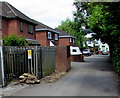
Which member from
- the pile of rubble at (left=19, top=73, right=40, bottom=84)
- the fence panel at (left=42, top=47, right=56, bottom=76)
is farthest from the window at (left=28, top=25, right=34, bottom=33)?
the pile of rubble at (left=19, top=73, right=40, bottom=84)

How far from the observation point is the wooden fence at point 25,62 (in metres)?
7.30

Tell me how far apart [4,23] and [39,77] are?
35.7 feet

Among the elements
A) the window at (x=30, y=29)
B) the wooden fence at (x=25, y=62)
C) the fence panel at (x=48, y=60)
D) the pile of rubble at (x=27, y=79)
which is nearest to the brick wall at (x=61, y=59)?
the fence panel at (x=48, y=60)

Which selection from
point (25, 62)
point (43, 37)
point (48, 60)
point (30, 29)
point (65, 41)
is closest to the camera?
point (25, 62)

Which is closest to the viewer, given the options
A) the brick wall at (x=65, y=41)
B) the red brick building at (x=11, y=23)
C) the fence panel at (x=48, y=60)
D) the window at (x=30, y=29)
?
the fence panel at (x=48, y=60)

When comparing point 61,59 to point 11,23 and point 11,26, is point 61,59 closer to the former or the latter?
point 11,26

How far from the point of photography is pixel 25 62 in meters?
8.27

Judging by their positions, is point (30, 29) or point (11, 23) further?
point (30, 29)

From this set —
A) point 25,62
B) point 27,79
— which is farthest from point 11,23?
point 27,79

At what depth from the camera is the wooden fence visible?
7.30 meters

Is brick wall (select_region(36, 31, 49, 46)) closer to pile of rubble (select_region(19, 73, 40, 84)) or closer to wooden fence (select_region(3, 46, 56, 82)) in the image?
wooden fence (select_region(3, 46, 56, 82))

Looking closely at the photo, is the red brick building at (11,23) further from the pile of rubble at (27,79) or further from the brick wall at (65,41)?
the brick wall at (65,41)

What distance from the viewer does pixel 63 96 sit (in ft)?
17.4

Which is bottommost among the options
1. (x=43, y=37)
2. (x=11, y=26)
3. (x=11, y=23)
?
(x=43, y=37)
